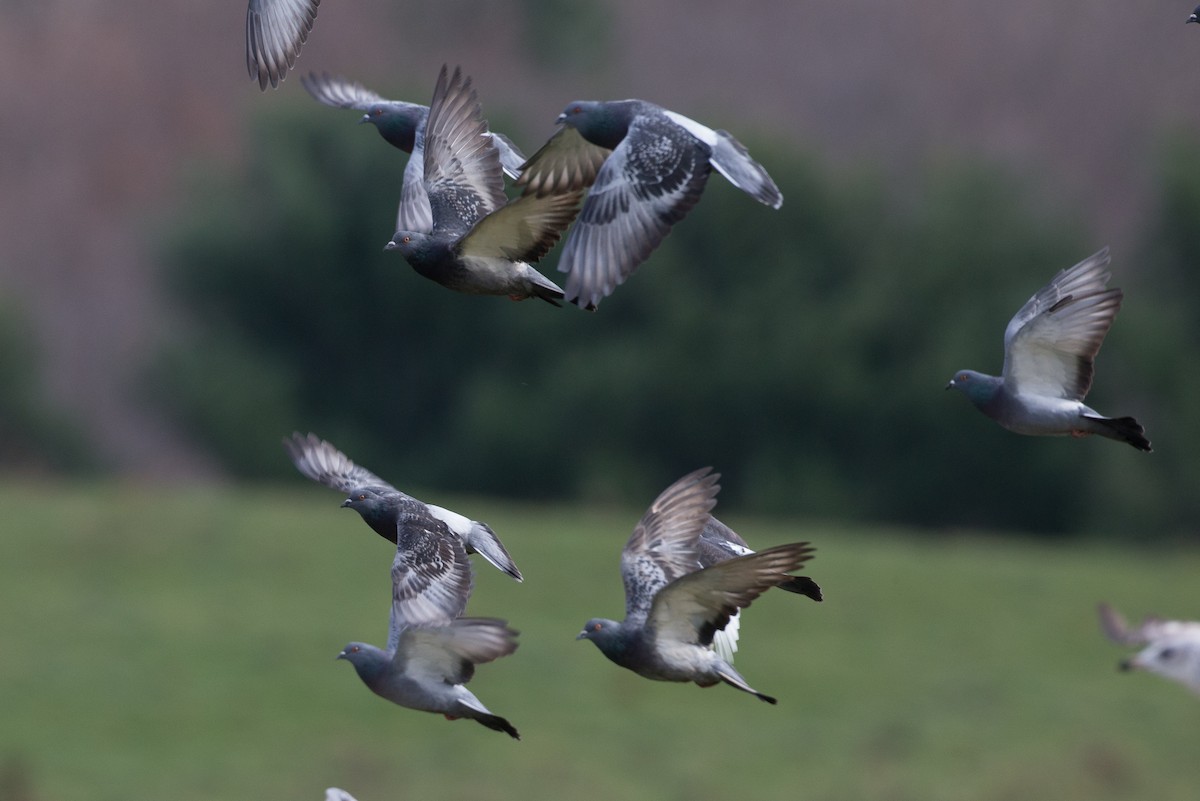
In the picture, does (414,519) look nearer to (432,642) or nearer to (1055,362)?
(432,642)

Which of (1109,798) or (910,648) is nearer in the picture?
(1109,798)

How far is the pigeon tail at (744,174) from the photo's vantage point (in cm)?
485

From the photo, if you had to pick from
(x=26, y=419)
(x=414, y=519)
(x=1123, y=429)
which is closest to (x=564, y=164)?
(x=414, y=519)

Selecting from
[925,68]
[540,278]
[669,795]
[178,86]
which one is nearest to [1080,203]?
[925,68]

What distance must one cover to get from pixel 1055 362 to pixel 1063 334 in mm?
104

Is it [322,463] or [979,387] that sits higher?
[979,387]

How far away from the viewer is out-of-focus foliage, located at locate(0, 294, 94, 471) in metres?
38.3

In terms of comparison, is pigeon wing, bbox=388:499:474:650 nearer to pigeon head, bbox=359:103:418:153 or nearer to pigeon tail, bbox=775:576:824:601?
pigeon tail, bbox=775:576:824:601

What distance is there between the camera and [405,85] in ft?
136

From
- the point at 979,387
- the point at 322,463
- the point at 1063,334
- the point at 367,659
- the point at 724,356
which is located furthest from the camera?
the point at 724,356

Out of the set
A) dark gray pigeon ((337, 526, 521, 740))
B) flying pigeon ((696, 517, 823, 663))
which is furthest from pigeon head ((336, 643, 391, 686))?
flying pigeon ((696, 517, 823, 663))

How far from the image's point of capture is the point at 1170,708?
22016 millimetres

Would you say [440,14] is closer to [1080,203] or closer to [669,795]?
[1080,203]

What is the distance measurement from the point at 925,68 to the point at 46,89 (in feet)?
76.9
